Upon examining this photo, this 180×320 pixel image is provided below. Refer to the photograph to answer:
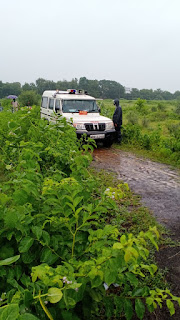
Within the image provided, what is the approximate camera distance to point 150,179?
704 cm

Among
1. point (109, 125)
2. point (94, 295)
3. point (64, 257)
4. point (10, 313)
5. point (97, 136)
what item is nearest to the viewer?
point (10, 313)

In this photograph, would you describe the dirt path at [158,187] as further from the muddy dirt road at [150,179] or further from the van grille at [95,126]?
the van grille at [95,126]

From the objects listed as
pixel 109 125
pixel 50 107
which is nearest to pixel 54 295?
pixel 109 125

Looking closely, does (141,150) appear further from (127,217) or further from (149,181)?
(127,217)

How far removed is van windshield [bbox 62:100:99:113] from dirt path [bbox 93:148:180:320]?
171 centimetres

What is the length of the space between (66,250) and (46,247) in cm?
15

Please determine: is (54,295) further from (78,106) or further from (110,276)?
(78,106)

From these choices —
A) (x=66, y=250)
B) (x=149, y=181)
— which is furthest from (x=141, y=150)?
(x=66, y=250)

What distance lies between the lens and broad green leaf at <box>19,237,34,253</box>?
1.65 meters

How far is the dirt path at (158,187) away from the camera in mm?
3534

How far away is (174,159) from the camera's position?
9.04 metres

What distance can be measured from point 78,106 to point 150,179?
4.94m

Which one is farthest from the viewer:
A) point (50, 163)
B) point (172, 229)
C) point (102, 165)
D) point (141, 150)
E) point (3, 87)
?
point (3, 87)

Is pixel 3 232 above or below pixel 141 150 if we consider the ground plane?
above
